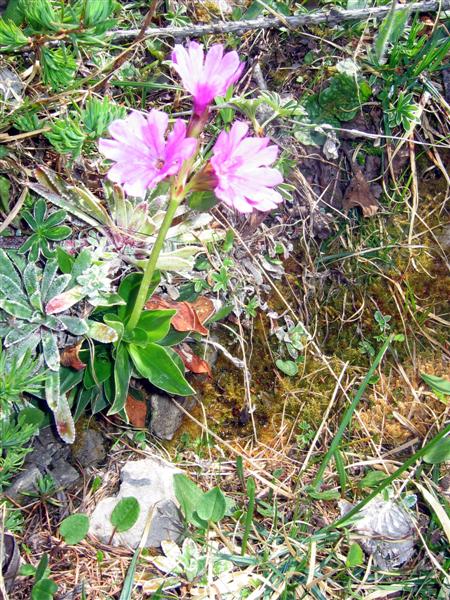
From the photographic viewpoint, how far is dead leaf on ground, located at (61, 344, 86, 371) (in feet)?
6.17

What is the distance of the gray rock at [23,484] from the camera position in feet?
6.33

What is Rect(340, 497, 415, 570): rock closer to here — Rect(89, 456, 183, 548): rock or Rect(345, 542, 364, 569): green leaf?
Rect(345, 542, 364, 569): green leaf

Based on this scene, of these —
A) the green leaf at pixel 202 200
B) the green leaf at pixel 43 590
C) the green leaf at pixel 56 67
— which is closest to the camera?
the green leaf at pixel 202 200

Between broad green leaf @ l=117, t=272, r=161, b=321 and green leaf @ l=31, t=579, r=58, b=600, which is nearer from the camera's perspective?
green leaf @ l=31, t=579, r=58, b=600

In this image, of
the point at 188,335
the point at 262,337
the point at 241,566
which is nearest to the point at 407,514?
the point at 241,566

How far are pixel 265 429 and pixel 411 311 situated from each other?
2.45ft

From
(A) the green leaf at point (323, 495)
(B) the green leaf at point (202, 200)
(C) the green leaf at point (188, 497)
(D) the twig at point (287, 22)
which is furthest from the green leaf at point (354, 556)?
(D) the twig at point (287, 22)

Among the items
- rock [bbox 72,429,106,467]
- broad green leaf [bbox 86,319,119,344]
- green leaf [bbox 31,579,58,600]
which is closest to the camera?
green leaf [bbox 31,579,58,600]

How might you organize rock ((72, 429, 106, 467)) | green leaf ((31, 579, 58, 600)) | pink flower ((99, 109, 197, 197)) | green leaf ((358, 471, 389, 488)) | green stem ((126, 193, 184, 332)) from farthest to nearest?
green leaf ((358, 471, 389, 488)) → rock ((72, 429, 106, 467)) → green leaf ((31, 579, 58, 600)) → green stem ((126, 193, 184, 332)) → pink flower ((99, 109, 197, 197))

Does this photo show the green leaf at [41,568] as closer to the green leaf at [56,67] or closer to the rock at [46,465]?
the rock at [46,465]

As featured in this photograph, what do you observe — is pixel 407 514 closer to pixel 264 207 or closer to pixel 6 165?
pixel 264 207

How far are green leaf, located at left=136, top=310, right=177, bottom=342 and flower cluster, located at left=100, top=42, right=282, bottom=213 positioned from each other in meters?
0.56

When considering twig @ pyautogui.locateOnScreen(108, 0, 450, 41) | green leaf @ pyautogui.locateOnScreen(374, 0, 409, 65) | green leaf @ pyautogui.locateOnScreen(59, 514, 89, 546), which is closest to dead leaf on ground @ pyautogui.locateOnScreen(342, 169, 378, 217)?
green leaf @ pyautogui.locateOnScreen(374, 0, 409, 65)

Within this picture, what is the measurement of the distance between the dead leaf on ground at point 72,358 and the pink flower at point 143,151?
65cm
